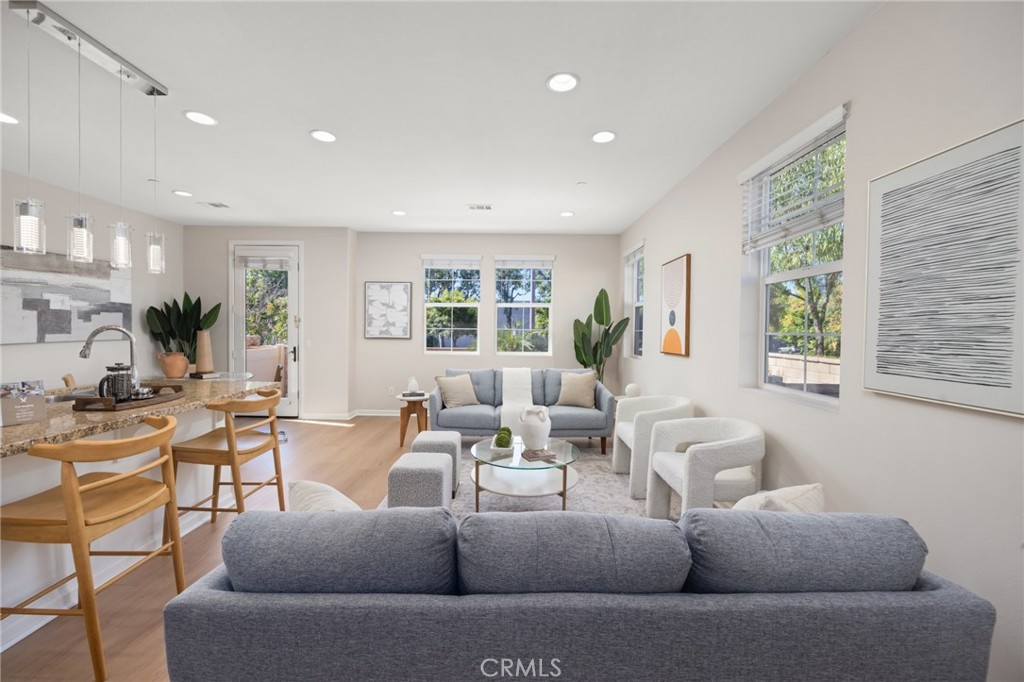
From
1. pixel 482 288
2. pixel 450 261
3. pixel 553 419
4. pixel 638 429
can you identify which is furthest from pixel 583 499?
pixel 450 261

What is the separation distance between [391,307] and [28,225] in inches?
169

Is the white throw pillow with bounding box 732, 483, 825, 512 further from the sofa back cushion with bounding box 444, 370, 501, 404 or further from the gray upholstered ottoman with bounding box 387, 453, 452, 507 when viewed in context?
the sofa back cushion with bounding box 444, 370, 501, 404

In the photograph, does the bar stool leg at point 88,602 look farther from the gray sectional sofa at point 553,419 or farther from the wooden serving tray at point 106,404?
the gray sectional sofa at point 553,419

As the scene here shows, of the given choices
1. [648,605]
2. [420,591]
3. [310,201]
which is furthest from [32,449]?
[310,201]

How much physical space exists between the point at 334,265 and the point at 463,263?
1795mm

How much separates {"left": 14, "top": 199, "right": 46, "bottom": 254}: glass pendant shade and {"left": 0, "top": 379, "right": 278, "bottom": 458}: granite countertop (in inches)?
30.9

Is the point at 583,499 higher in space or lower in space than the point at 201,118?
lower

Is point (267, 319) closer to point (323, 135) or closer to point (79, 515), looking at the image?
point (323, 135)

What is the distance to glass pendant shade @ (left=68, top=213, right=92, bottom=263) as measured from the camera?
82.3 inches

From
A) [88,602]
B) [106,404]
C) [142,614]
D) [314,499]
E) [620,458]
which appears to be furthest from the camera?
[620,458]

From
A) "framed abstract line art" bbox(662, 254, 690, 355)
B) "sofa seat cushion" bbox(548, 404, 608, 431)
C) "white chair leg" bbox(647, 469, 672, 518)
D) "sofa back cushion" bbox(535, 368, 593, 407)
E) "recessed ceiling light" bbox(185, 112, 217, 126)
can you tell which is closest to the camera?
"recessed ceiling light" bbox(185, 112, 217, 126)

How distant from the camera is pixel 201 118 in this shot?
277cm

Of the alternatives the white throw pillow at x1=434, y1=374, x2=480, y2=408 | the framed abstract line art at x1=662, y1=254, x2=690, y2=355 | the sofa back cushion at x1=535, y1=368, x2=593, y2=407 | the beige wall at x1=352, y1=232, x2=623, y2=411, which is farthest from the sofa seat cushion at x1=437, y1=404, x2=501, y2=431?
the framed abstract line art at x1=662, y1=254, x2=690, y2=355

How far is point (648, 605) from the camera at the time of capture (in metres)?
0.95
